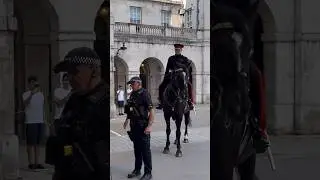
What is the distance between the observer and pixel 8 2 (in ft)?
10.3

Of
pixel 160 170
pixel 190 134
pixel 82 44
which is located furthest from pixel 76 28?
pixel 190 134

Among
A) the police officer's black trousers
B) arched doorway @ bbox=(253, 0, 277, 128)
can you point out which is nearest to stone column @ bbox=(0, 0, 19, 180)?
arched doorway @ bbox=(253, 0, 277, 128)

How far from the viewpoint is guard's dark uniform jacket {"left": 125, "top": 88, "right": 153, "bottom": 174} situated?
520 cm

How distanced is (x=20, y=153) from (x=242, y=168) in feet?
4.29

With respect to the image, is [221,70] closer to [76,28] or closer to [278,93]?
[278,93]

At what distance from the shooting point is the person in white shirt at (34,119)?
2947 mm

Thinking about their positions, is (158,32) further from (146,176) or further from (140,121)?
(146,176)

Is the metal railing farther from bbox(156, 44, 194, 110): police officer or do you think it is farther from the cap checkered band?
the cap checkered band

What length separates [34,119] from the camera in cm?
301

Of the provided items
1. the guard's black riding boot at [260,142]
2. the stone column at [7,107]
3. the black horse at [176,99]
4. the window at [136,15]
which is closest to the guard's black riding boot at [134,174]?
the black horse at [176,99]

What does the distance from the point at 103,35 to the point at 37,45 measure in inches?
14.4

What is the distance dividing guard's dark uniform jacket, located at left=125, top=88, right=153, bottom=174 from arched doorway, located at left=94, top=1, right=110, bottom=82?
6.73ft

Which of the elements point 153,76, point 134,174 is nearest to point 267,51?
point 153,76

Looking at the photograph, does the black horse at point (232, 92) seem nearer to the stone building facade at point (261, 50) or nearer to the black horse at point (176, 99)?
the stone building facade at point (261, 50)
